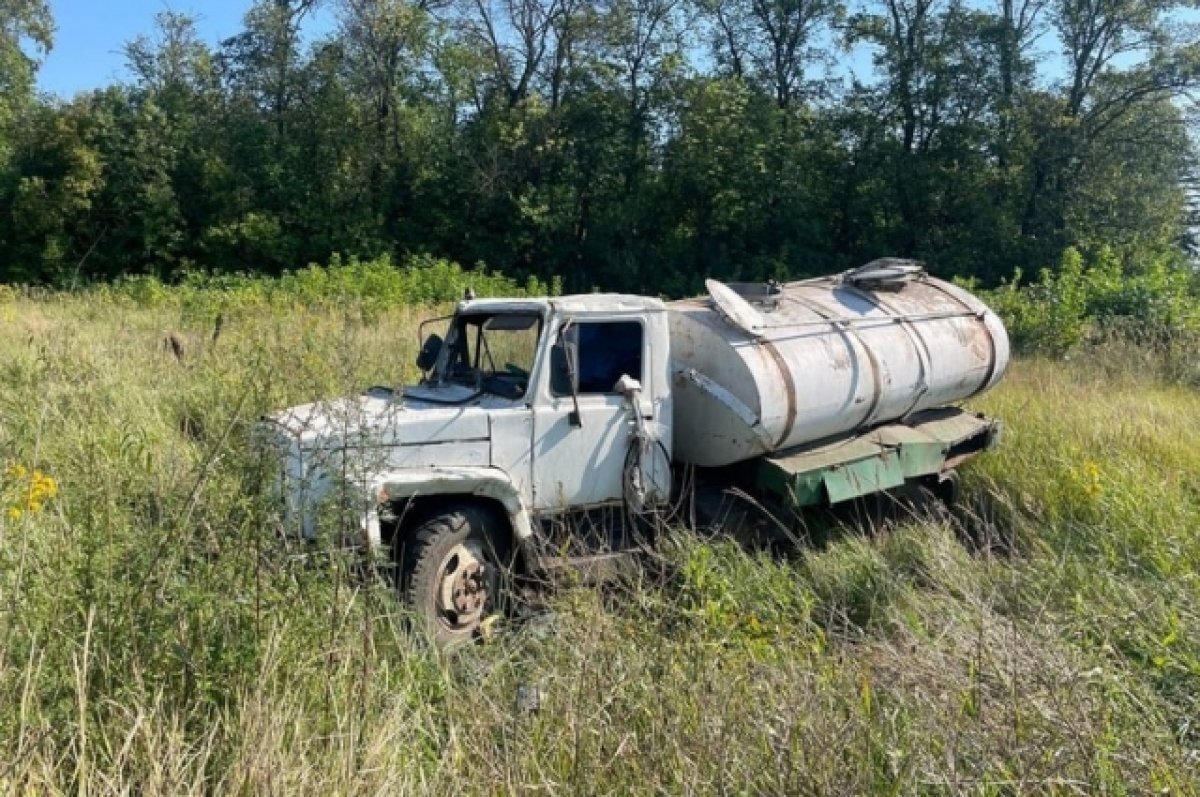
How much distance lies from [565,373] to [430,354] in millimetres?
1142

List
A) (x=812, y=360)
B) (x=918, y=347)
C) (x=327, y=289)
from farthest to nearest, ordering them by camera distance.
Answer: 1. (x=327, y=289)
2. (x=918, y=347)
3. (x=812, y=360)

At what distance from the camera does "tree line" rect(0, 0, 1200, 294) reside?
27344mm

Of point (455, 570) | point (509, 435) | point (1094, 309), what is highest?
point (1094, 309)

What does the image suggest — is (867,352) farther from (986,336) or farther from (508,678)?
(508,678)

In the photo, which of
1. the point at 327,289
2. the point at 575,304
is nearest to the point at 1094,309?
the point at 575,304

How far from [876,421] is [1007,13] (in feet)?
91.5

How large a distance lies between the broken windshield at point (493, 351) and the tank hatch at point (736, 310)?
140 cm

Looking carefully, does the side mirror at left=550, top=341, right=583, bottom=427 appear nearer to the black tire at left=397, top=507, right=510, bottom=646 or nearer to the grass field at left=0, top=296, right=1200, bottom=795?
the black tire at left=397, top=507, right=510, bottom=646

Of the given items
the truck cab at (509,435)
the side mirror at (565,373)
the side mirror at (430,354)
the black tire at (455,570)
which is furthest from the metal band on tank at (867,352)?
the black tire at (455,570)

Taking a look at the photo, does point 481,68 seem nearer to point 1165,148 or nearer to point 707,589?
point 1165,148

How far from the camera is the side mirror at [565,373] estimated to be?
570 cm

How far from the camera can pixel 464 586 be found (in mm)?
5258

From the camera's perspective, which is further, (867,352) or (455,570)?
(867,352)

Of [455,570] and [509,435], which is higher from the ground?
[509,435]
